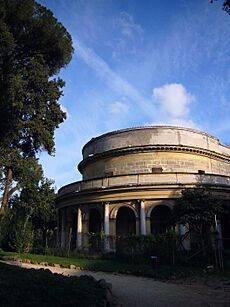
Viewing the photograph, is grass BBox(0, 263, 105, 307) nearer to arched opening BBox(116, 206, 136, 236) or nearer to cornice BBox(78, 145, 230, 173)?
arched opening BBox(116, 206, 136, 236)

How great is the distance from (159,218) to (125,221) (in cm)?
283

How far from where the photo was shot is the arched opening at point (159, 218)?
89.5 ft

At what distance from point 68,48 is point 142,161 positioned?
1481cm

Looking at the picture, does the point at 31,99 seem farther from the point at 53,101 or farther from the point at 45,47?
the point at 45,47

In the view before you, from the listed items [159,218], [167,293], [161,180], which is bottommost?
[167,293]

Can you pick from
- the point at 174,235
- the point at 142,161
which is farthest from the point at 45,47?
the point at 142,161

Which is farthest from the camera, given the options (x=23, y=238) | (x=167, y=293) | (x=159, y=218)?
(x=159, y=218)

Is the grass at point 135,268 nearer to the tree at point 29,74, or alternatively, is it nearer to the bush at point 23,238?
the bush at point 23,238

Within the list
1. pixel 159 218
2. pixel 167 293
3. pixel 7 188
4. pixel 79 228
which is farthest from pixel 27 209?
pixel 167 293

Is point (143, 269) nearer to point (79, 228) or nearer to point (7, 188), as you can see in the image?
point (79, 228)

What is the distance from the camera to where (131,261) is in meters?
19.8

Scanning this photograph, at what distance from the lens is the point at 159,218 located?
91.2ft

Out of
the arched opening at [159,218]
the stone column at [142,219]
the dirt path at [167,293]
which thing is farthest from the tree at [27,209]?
the dirt path at [167,293]

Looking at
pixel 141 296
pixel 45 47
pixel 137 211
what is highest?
pixel 45 47
